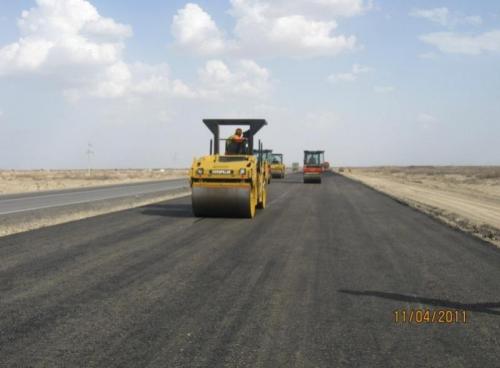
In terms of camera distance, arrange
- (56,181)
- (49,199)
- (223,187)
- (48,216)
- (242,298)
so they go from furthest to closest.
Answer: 1. (56,181)
2. (49,199)
3. (48,216)
4. (223,187)
5. (242,298)

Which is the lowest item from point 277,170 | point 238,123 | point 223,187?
point 277,170

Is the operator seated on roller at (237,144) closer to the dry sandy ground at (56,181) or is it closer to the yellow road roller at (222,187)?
the yellow road roller at (222,187)

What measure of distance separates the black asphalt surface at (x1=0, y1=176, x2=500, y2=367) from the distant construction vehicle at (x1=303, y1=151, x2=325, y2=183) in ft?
90.9

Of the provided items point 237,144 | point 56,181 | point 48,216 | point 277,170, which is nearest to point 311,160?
point 277,170

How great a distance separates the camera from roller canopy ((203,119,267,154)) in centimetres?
1617

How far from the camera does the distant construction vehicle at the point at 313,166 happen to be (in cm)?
3934

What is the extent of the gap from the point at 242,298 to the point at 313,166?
111ft

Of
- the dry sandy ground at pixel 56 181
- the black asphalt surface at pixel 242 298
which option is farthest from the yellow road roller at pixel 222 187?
the dry sandy ground at pixel 56 181

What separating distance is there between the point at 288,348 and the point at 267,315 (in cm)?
98

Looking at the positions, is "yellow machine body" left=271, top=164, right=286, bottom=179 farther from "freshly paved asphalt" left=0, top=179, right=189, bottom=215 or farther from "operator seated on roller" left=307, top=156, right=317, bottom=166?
"freshly paved asphalt" left=0, top=179, right=189, bottom=215

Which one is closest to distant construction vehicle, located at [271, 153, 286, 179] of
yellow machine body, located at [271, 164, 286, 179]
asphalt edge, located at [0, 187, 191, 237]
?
yellow machine body, located at [271, 164, 286, 179]

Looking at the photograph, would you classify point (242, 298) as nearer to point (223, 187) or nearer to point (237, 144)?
point (223, 187)

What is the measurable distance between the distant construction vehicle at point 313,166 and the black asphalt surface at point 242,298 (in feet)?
90.9

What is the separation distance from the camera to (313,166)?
39344 mm
